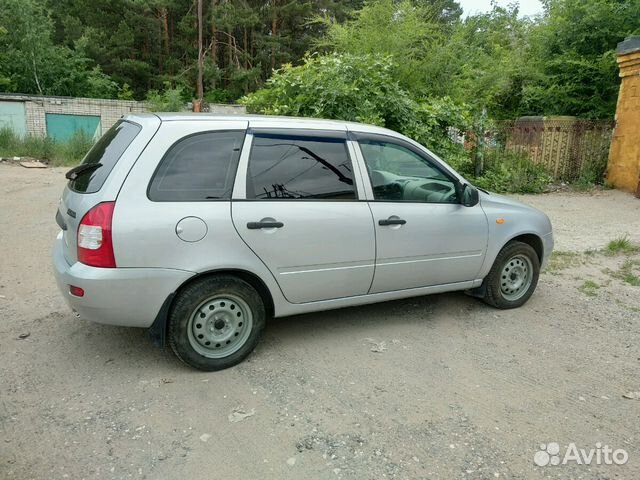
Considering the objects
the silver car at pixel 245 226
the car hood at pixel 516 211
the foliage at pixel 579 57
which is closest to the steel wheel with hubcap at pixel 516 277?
the car hood at pixel 516 211

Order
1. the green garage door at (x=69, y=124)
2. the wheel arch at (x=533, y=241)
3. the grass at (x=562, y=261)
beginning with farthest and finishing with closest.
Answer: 1. the green garage door at (x=69, y=124)
2. the grass at (x=562, y=261)
3. the wheel arch at (x=533, y=241)

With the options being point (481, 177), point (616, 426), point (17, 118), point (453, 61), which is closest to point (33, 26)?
point (17, 118)

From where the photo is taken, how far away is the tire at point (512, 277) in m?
4.84

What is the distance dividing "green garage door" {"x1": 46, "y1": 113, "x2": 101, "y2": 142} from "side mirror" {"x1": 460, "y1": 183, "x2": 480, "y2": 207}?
22.0 meters

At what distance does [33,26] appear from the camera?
1031 inches

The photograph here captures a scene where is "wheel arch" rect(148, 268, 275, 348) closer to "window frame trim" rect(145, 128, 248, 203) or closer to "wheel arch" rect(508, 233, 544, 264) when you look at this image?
"window frame trim" rect(145, 128, 248, 203)

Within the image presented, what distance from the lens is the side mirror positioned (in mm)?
4492

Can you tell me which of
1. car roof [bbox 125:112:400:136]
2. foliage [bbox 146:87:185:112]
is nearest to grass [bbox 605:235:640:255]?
car roof [bbox 125:112:400:136]

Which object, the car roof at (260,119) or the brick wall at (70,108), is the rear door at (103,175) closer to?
the car roof at (260,119)

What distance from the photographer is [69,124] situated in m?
23.5

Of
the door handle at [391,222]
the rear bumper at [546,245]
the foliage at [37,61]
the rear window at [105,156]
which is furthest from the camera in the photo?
the foliage at [37,61]

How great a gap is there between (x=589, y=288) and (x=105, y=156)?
5.23 meters

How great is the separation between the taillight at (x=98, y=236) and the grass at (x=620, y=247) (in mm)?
6960

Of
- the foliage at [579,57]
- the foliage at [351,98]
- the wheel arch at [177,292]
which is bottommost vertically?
the wheel arch at [177,292]
